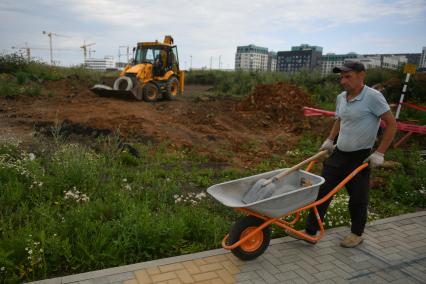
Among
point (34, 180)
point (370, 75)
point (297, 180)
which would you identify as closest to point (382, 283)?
point (297, 180)

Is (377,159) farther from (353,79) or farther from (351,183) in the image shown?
(353,79)

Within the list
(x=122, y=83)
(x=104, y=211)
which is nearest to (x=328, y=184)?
(x=104, y=211)

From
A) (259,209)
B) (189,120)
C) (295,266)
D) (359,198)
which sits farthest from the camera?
(189,120)

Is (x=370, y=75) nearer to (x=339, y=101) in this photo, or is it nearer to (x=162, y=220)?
(x=339, y=101)

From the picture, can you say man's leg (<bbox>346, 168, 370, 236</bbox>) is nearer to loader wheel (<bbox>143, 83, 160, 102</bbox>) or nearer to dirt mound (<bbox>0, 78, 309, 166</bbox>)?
dirt mound (<bbox>0, 78, 309, 166</bbox>)

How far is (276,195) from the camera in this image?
12.1 ft

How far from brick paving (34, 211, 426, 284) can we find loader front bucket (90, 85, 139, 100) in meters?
11.8

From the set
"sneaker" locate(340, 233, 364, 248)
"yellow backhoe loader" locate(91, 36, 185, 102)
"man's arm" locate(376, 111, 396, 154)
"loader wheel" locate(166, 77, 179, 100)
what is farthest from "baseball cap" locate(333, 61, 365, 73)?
"loader wheel" locate(166, 77, 179, 100)

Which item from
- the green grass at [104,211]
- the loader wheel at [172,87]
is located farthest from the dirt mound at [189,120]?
the green grass at [104,211]

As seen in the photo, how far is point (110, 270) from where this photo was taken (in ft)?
11.1

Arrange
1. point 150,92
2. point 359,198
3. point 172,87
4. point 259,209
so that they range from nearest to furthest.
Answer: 1. point 259,209
2. point 359,198
3. point 150,92
4. point 172,87

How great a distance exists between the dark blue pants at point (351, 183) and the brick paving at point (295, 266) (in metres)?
0.28

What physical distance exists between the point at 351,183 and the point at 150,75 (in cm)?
1309

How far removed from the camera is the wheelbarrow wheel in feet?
11.6
